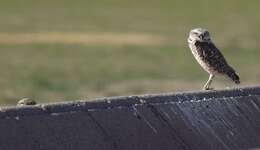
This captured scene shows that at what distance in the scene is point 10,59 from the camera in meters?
31.0

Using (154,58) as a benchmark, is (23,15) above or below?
above

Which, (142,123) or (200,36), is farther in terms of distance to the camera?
(200,36)

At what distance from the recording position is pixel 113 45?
36.5 meters

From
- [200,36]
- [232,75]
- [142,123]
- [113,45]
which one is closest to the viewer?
[142,123]

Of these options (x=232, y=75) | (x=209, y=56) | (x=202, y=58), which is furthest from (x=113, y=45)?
(x=232, y=75)

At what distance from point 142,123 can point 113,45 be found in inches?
1209

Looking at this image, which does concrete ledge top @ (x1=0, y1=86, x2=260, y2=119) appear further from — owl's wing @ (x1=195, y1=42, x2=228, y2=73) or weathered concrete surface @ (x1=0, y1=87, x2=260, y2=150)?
owl's wing @ (x1=195, y1=42, x2=228, y2=73)

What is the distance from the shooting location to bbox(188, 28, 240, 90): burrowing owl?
9.80 meters

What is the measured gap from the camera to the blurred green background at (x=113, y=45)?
24953 millimetres

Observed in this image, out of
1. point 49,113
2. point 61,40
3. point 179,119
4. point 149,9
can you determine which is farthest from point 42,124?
point 149,9

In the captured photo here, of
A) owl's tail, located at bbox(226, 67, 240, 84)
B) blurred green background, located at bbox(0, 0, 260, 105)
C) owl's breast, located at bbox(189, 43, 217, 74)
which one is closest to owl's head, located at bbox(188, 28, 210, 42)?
owl's breast, located at bbox(189, 43, 217, 74)

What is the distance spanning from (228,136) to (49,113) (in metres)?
1.18

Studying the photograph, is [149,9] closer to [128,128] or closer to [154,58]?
[154,58]

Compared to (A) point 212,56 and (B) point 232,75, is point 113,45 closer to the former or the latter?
(A) point 212,56
